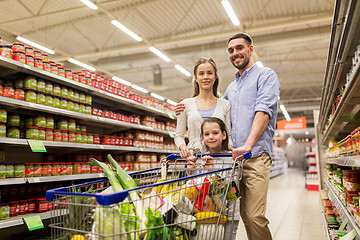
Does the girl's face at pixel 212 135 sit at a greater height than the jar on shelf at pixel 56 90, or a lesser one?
lesser

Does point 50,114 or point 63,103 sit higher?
point 63,103

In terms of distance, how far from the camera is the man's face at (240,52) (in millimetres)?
1951

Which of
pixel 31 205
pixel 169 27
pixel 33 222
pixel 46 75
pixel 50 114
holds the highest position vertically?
pixel 169 27

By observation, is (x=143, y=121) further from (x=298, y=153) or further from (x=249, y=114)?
(x=298, y=153)

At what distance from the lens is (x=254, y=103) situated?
76.1 inches

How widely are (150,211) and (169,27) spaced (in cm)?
1034

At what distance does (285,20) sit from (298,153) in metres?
15.5

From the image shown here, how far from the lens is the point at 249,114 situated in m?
1.92

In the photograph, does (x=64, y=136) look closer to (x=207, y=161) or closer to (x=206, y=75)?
(x=206, y=75)

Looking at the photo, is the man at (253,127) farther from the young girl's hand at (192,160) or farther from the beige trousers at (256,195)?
the young girl's hand at (192,160)

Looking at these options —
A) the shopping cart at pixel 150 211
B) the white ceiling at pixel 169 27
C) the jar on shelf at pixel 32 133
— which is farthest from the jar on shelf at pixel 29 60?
the white ceiling at pixel 169 27

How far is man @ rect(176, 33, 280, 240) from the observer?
68.7 inches

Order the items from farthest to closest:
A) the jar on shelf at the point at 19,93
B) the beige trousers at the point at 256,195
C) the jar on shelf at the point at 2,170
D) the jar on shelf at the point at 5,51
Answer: the jar on shelf at the point at 19,93 → the jar on shelf at the point at 5,51 → the jar on shelf at the point at 2,170 → the beige trousers at the point at 256,195

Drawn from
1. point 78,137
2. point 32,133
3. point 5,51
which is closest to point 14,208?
point 32,133
